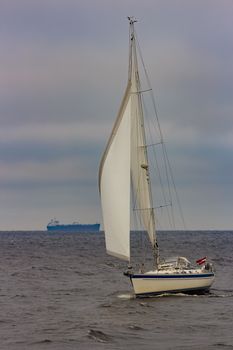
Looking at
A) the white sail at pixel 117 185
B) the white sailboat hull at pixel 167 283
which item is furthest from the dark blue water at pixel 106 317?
the white sail at pixel 117 185

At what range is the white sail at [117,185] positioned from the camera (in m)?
46.3

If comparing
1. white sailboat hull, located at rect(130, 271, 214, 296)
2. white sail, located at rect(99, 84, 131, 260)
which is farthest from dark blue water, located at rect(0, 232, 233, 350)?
white sail, located at rect(99, 84, 131, 260)

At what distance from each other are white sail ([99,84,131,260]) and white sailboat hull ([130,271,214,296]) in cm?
192

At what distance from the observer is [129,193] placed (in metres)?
46.6

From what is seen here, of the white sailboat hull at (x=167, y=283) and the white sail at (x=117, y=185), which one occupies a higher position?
the white sail at (x=117, y=185)

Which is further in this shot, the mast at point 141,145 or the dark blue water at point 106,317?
the mast at point 141,145

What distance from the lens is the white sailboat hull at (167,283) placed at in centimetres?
4634

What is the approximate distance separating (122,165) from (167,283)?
7.80m

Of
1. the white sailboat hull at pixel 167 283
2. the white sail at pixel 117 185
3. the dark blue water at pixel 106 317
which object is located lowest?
the dark blue water at pixel 106 317

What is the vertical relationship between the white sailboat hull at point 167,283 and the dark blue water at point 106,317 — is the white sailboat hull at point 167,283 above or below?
above

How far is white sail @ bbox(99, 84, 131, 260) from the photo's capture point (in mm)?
46281

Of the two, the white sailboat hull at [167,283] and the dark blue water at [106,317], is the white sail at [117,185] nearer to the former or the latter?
the white sailboat hull at [167,283]

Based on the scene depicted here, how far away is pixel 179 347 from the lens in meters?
31.6

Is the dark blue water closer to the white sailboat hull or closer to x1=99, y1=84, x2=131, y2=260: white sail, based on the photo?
the white sailboat hull
